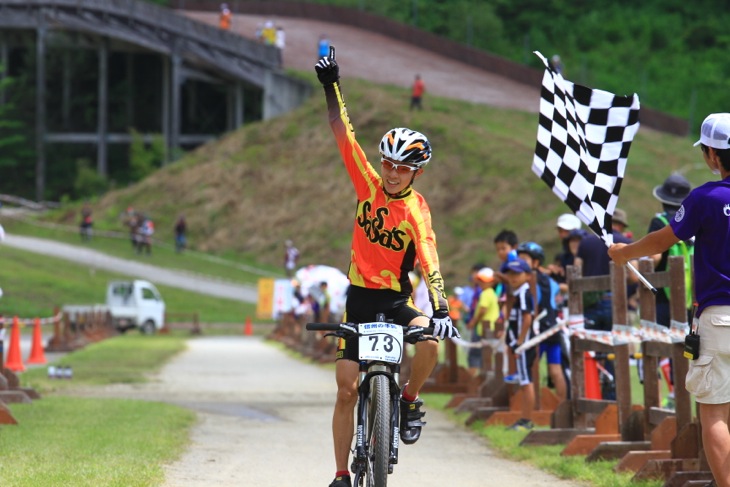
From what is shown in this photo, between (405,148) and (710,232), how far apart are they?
197 cm

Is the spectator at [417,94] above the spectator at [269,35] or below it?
below

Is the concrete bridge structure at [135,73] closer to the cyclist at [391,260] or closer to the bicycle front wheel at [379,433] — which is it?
the cyclist at [391,260]

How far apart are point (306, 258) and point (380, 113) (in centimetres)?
1018

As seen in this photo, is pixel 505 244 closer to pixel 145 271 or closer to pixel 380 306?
pixel 380 306

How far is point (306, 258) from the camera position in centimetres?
5841

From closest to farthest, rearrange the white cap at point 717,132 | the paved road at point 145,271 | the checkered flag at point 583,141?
the white cap at point 717,132 → the checkered flag at point 583,141 → the paved road at point 145,271

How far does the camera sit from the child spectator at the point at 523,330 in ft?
44.6

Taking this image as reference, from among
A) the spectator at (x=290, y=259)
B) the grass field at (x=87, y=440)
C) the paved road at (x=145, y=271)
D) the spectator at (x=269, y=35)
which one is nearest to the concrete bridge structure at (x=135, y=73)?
the spectator at (x=269, y=35)

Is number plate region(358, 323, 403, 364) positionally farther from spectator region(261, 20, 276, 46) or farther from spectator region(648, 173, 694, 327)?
spectator region(261, 20, 276, 46)

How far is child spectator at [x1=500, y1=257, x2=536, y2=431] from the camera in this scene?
13594mm

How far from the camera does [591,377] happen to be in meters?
13.4

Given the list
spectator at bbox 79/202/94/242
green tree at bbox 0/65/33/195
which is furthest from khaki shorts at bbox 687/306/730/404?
green tree at bbox 0/65/33/195

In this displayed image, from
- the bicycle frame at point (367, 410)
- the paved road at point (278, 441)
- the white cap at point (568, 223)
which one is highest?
the white cap at point (568, 223)

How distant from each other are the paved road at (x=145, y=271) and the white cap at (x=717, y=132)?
45.0 m
